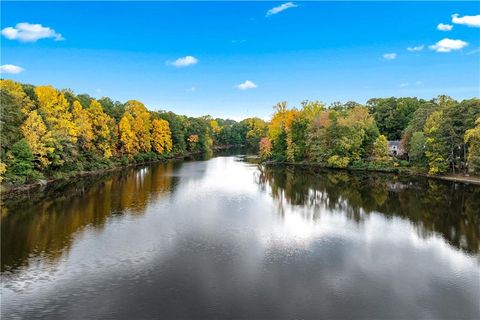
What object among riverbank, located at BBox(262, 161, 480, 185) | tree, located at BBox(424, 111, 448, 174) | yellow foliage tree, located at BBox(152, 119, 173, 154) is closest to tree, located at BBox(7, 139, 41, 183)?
yellow foliage tree, located at BBox(152, 119, 173, 154)

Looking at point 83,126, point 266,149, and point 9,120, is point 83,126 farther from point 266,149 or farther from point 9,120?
point 266,149

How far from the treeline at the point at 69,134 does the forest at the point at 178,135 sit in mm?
86

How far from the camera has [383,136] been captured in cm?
4894

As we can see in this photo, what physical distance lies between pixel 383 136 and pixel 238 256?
3833 cm

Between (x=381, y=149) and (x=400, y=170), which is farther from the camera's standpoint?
(x=381, y=149)

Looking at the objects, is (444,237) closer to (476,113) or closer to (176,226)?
(176,226)

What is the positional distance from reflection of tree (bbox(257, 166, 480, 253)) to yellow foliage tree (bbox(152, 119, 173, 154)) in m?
26.5

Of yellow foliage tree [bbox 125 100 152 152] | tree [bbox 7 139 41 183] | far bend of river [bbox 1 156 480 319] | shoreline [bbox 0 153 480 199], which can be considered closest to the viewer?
far bend of river [bbox 1 156 480 319]

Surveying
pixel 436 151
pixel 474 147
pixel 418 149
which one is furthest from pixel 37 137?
pixel 474 147

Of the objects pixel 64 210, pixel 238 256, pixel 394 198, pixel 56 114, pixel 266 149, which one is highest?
pixel 56 114

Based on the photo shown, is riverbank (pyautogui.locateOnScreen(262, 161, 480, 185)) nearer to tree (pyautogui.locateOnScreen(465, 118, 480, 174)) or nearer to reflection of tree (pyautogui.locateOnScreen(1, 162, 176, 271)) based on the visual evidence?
tree (pyautogui.locateOnScreen(465, 118, 480, 174))

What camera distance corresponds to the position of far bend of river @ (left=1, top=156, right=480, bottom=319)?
12.3 m

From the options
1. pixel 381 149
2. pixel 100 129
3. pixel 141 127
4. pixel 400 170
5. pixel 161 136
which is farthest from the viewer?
pixel 161 136

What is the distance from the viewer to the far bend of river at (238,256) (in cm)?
1232
